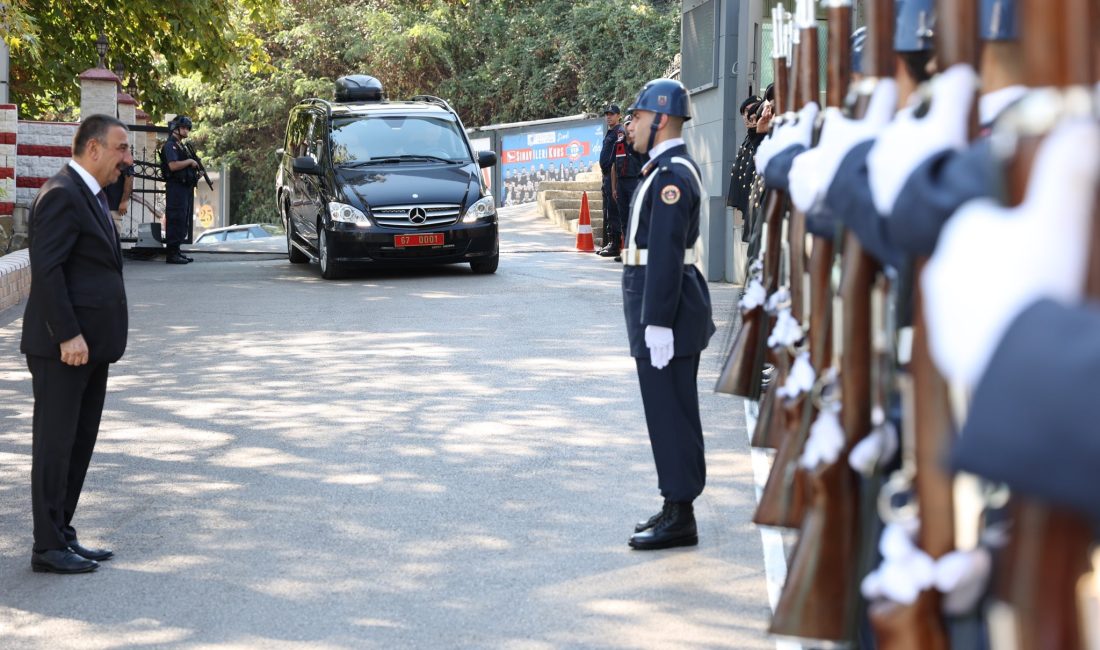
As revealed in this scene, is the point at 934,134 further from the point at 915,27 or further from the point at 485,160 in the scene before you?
the point at 485,160

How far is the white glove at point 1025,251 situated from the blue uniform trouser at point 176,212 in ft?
60.8

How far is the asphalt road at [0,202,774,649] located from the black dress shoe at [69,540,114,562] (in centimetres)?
10

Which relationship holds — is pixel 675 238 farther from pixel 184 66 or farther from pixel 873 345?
pixel 184 66

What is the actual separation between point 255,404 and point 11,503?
2.64m

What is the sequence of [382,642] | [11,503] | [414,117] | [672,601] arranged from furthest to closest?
[414,117]
[11,503]
[672,601]
[382,642]

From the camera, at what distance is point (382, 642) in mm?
5051

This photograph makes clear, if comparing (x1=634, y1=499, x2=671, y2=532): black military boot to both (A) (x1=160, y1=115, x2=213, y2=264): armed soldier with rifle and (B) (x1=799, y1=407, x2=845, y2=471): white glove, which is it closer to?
(B) (x1=799, y1=407, x2=845, y2=471): white glove

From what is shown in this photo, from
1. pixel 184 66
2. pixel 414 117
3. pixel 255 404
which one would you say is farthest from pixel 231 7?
pixel 255 404

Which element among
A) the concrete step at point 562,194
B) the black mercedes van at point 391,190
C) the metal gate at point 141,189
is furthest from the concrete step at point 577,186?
the black mercedes van at point 391,190

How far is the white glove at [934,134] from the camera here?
7.22 ft

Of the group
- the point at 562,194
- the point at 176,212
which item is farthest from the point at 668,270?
the point at 562,194

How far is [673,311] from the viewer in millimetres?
6035

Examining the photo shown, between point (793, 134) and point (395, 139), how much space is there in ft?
45.3

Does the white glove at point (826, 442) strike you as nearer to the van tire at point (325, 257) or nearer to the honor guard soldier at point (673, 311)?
the honor guard soldier at point (673, 311)
